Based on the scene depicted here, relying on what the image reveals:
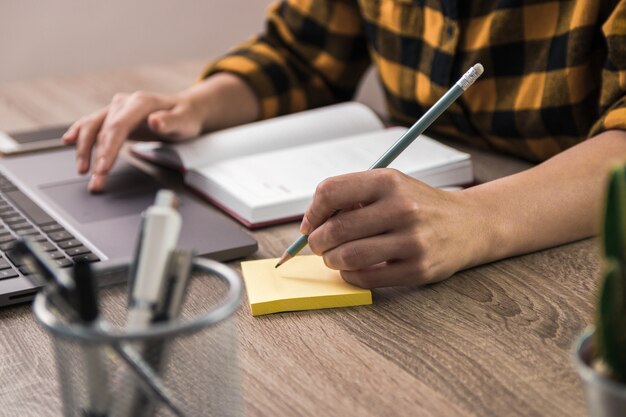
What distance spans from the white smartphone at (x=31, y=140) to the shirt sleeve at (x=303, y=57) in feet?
0.83

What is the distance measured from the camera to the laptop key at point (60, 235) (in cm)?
96

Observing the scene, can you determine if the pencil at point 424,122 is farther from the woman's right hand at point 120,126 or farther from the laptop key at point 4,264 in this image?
the woman's right hand at point 120,126

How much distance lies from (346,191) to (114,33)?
89.4 inches

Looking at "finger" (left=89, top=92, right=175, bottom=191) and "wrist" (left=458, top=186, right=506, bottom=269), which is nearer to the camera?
"wrist" (left=458, top=186, right=506, bottom=269)

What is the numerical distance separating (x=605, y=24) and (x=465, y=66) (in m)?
0.25

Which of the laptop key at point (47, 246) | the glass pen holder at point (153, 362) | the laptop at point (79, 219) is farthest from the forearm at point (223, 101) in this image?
the glass pen holder at point (153, 362)

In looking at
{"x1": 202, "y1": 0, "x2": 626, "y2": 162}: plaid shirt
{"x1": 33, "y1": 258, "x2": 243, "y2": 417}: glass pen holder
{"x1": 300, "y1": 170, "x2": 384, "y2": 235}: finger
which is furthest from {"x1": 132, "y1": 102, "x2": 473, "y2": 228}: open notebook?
{"x1": 33, "y1": 258, "x2": 243, "y2": 417}: glass pen holder

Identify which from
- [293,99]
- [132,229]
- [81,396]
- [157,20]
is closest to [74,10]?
[157,20]

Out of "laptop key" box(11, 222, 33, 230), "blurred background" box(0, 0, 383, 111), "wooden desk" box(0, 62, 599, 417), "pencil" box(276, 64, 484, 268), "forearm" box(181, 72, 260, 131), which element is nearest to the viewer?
"wooden desk" box(0, 62, 599, 417)

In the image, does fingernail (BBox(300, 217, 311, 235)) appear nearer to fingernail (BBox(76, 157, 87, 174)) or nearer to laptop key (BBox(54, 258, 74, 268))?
laptop key (BBox(54, 258, 74, 268))

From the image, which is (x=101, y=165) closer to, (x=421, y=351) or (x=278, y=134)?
(x=278, y=134)

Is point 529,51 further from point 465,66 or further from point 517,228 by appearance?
point 517,228

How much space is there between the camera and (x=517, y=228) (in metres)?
0.88

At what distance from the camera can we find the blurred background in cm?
275
